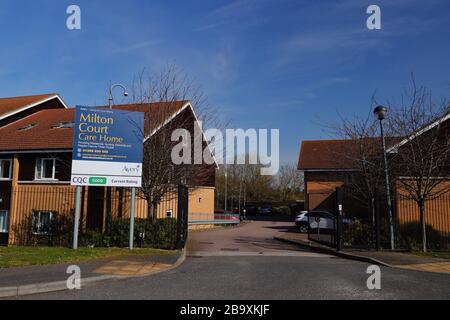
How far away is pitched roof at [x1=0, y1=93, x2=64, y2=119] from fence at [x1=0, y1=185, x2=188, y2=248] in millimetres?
7261

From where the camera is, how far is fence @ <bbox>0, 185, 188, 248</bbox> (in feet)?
49.2

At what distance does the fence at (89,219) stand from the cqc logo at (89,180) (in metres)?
2.24

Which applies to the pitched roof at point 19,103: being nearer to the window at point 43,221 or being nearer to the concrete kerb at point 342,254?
the window at point 43,221

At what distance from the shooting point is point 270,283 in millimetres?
8578

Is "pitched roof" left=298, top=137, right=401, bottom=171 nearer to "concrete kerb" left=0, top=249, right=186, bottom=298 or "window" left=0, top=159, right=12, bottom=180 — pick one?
"concrete kerb" left=0, top=249, right=186, bottom=298

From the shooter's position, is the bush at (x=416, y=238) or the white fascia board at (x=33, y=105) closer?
the bush at (x=416, y=238)

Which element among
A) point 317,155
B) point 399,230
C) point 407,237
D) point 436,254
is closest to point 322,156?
point 317,155

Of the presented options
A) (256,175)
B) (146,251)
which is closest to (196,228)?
(146,251)

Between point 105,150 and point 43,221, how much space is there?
758 cm

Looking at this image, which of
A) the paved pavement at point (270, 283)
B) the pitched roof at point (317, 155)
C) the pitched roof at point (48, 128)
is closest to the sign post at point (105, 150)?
the pitched roof at point (48, 128)

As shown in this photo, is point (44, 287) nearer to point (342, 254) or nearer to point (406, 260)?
point (342, 254)

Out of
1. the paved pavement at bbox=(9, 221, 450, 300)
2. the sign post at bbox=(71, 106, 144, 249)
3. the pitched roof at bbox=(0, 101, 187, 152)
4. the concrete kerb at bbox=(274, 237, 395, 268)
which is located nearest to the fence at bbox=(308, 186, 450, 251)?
the concrete kerb at bbox=(274, 237, 395, 268)

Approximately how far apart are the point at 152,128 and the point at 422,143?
10743mm

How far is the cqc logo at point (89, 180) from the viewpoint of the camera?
13276mm
